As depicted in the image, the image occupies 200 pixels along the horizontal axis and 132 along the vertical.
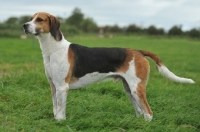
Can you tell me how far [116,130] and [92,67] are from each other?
4.45ft

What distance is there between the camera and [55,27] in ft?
20.8

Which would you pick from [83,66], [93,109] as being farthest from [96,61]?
[93,109]

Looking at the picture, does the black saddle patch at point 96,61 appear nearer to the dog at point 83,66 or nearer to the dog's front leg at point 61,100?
the dog at point 83,66

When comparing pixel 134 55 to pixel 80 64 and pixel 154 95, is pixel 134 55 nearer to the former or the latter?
pixel 80 64

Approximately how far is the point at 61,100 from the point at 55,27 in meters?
1.39

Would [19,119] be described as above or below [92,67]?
below

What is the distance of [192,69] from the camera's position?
16344 millimetres

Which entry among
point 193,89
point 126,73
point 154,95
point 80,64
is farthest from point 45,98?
point 193,89

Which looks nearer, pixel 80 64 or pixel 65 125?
pixel 65 125

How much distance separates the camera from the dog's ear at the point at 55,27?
20.6 feet

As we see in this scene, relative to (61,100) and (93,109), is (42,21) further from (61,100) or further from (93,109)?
(93,109)

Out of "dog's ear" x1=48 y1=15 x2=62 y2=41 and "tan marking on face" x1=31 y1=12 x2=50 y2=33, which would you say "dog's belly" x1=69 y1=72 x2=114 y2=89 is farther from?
"tan marking on face" x1=31 y1=12 x2=50 y2=33

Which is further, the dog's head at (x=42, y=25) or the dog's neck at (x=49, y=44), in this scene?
the dog's neck at (x=49, y=44)

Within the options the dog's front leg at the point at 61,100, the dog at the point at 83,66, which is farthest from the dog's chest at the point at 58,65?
the dog's front leg at the point at 61,100
